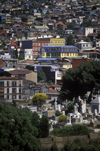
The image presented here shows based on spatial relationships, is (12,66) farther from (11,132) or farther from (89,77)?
(11,132)

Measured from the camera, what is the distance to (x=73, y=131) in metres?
26.5

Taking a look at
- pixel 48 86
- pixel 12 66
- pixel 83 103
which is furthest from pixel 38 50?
pixel 83 103

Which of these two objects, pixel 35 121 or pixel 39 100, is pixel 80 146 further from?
pixel 39 100

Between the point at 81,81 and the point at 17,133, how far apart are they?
18732 millimetres

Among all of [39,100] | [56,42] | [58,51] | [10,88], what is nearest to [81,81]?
[39,100]

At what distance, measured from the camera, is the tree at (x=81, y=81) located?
43.1 meters

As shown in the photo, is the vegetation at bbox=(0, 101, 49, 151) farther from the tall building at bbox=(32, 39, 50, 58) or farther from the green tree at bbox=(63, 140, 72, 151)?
the tall building at bbox=(32, 39, 50, 58)

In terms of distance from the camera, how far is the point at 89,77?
4334 centimetres

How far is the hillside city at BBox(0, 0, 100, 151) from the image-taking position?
1016 inches

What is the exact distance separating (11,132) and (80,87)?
19200mm

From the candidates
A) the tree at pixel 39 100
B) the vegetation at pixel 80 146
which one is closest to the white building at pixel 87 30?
the tree at pixel 39 100

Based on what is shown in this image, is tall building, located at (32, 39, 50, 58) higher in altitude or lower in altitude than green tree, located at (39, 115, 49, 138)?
lower

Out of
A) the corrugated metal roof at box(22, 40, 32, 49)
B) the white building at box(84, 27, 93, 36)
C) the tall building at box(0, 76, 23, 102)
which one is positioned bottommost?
the white building at box(84, 27, 93, 36)

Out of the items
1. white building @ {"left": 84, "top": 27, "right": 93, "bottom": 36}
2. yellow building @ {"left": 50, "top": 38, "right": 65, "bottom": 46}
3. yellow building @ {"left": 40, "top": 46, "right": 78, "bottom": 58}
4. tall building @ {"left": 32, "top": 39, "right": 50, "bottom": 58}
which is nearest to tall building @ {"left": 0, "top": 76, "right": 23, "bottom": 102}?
yellow building @ {"left": 40, "top": 46, "right": 78, "bottom": 58}
